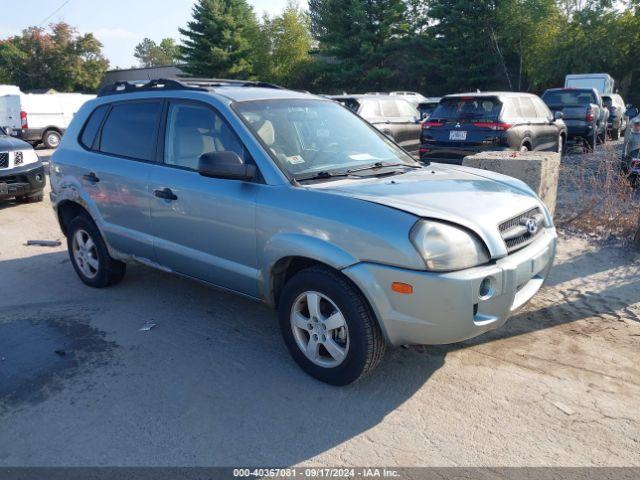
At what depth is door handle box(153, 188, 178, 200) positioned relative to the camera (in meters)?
4.22

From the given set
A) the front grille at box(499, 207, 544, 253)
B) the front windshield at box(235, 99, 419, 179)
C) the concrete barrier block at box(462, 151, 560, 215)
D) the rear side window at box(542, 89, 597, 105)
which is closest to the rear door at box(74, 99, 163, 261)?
the front windshield at box(235, 99, 419, 179)

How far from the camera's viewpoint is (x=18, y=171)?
9.49m

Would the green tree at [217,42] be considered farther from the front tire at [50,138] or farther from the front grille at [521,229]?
the front grille at [521,229]

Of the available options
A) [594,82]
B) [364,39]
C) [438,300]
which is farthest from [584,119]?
[364,39]

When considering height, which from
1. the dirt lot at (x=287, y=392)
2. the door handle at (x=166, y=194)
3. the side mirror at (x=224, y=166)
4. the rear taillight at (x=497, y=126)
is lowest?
the dirt lot at (x=287, y=392)

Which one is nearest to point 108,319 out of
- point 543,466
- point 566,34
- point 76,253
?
point 76,253

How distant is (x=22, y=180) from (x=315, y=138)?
744 cm

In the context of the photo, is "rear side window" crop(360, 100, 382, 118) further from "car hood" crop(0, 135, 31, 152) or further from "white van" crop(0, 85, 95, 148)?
"white van" crop(0, 85, 95, 148)

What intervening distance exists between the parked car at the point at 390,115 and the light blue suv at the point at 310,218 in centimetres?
784

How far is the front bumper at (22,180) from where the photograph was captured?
30.6ft

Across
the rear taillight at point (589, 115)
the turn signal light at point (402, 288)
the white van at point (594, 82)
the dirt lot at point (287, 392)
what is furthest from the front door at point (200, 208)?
the white van at point (594, 82)

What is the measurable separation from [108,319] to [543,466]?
11.6 ft

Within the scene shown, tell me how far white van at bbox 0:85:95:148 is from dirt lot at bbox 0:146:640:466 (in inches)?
687

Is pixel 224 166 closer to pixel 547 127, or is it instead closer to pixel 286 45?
pixel 547 127
